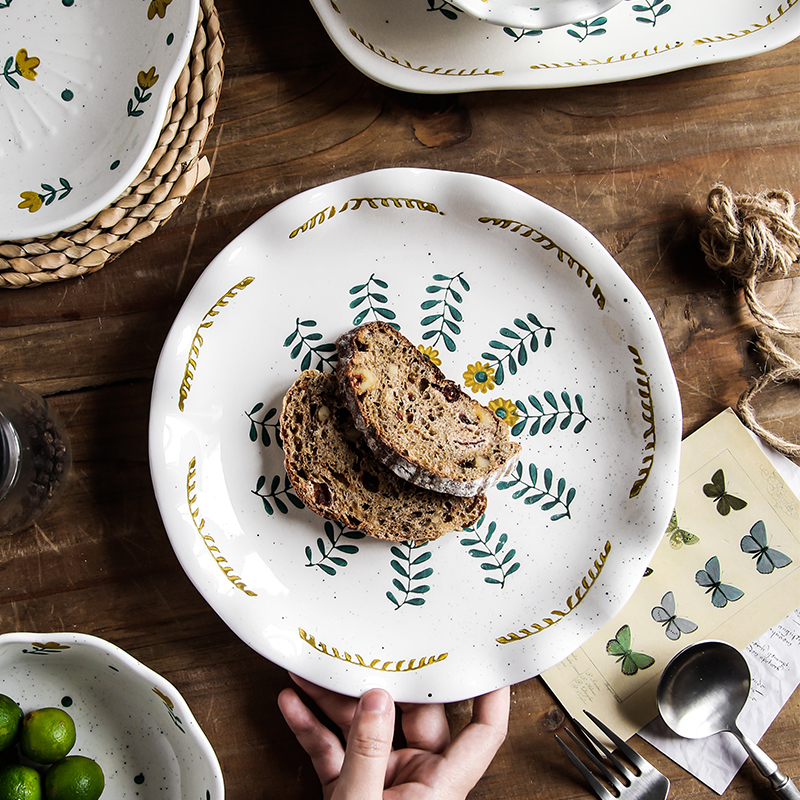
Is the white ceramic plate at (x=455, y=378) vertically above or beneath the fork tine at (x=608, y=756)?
above

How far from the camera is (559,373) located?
127 cm

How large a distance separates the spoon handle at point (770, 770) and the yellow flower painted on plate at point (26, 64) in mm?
1904

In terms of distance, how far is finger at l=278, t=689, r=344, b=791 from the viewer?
4.04ft

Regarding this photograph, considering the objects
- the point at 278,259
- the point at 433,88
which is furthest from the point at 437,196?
the point at 278,259

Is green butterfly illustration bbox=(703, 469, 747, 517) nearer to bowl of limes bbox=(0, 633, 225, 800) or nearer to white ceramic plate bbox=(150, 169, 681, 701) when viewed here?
white ceramic plate bbox=(150, 169, 681, 701)

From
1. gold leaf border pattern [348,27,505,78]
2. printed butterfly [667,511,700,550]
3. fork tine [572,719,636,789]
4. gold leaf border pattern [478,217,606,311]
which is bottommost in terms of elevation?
fork tine [572,719,636,789]

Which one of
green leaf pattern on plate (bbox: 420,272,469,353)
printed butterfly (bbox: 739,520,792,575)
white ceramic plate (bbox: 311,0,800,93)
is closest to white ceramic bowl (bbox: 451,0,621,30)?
white ceramic plate (bbox: 311,0,800,93)

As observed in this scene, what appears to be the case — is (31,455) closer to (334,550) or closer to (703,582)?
(334,550)

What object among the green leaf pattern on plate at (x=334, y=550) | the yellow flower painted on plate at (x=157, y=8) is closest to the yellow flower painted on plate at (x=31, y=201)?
the yellow flower painted on plate at (x=157, y=8)

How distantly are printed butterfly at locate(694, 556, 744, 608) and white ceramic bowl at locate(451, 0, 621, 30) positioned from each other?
1070 millimetres

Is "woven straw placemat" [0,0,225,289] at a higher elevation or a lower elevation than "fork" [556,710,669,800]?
higher

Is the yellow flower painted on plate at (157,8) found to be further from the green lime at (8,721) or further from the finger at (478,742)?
the finger at (478,742)

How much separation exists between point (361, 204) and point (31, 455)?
0.81 metres

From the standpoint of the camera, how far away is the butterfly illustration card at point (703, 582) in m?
1.28
